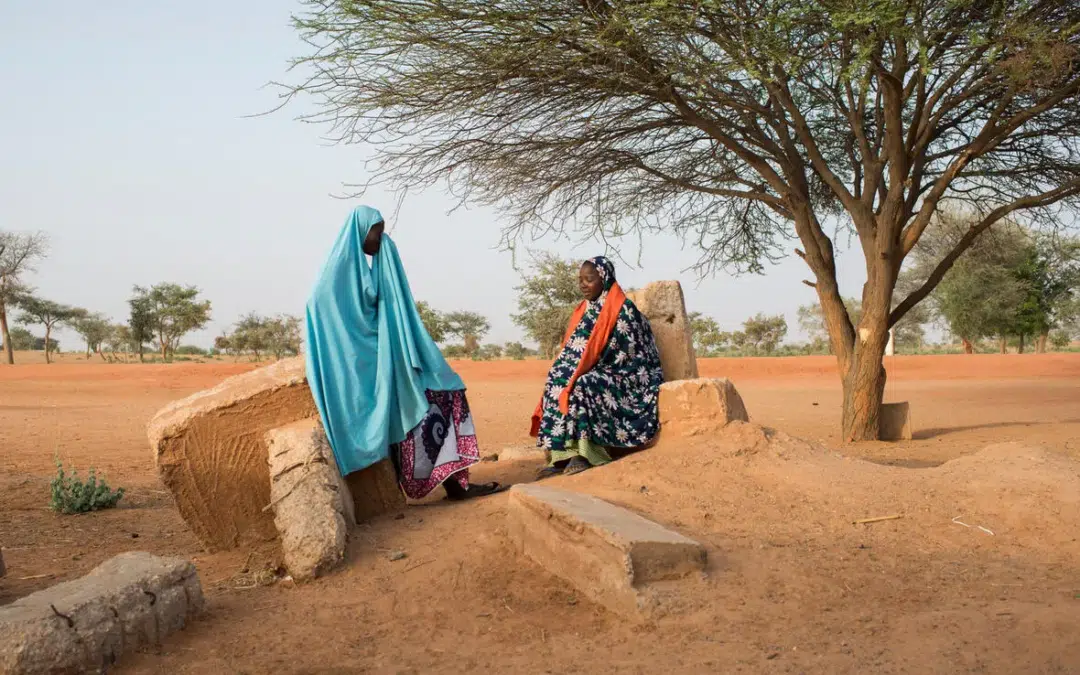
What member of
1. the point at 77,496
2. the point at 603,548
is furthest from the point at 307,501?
the point at 77,496

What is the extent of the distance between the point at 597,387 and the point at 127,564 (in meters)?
3.50

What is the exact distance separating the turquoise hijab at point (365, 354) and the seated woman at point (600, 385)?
89cm

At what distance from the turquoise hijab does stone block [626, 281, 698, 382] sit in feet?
6.40

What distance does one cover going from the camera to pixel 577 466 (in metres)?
6.40

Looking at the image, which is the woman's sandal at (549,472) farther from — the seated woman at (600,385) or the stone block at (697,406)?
the stone block at (697,406)

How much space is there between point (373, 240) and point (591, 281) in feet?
5.84

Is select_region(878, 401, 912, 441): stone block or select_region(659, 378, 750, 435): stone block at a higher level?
select_region(659, 378, 750, 435): stone block

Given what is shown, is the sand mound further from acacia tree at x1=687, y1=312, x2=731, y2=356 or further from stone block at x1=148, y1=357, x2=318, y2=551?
acacia tree at x1=687, y1=312, x2=731, y2=356

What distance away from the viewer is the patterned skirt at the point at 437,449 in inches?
233

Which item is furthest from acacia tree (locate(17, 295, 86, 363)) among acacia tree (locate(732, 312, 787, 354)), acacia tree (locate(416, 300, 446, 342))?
acacia tree (locate(732, 312, 787, 354))

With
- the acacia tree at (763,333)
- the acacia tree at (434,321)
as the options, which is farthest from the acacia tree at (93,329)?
the acacia tree at (763,333)

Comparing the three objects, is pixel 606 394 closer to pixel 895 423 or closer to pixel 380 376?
pixel 380 376

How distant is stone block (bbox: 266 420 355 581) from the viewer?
4629mm

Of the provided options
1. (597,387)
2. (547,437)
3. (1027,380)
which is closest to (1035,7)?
(597,387)
